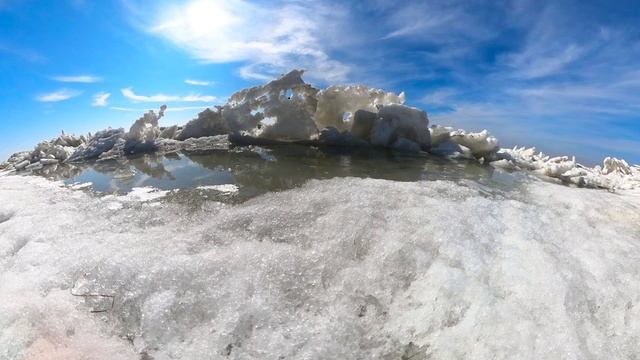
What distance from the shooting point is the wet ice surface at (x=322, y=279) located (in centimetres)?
344

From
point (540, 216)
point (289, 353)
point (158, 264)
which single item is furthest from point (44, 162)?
point (540, 216)

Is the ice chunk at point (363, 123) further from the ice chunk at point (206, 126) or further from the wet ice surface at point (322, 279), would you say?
the wet ice surface at point (322, 279)

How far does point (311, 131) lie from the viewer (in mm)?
11648

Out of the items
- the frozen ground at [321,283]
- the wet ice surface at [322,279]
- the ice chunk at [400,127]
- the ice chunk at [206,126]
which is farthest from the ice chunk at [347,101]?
the frozen ground at [321,283]

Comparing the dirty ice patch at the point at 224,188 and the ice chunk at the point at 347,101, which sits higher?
the ice chunk at the point at 347,101

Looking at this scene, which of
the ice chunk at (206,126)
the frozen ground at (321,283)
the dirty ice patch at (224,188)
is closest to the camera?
the frozen ground at (321,283)

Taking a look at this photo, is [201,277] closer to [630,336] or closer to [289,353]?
[289,353]

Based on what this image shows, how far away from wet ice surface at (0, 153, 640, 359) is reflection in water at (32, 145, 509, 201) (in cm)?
132

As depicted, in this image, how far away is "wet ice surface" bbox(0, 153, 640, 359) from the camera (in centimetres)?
344

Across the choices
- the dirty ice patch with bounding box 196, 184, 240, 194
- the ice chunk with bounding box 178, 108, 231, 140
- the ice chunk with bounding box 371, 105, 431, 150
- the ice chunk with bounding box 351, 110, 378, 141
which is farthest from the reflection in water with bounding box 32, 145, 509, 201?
the ice chunk with bounding box 178, 108, 231, 140

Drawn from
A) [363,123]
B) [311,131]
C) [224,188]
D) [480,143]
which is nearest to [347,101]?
[363,123]

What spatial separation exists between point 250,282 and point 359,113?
837cm

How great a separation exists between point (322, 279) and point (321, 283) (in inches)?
2.6

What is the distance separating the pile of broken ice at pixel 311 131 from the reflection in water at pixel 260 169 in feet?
2.02
